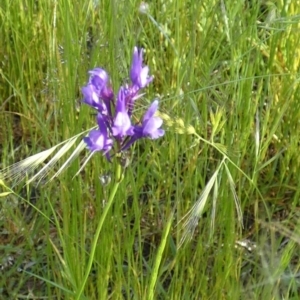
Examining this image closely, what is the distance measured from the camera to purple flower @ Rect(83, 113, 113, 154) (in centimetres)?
79

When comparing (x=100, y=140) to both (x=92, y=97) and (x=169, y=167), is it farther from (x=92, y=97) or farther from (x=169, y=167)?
(x=169, y=167)

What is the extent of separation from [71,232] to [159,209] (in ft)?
0.86

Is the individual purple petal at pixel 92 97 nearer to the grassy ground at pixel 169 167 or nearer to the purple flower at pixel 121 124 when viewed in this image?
the purple flower at pixel 121 124

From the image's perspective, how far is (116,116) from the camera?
0.79 metres

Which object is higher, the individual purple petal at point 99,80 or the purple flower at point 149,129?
the individual purple petal at point 99,80

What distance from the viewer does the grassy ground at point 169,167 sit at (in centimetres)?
112

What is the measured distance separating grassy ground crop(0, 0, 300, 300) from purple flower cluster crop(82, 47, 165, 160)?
0.34 feet

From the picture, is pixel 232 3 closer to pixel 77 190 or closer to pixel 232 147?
pixel 232 147

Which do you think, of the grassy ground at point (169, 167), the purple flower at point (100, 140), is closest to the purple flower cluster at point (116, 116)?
the purple flower at point (100, 140)

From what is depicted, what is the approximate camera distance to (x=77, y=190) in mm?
1167

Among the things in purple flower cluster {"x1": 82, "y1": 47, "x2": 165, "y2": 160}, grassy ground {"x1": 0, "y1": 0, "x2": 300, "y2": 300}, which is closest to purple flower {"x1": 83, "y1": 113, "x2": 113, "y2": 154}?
purple flower cluster {"x1": 82, "y1": 47, "x2": 165, "y2": 160}

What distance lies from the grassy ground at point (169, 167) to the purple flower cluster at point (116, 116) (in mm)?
104

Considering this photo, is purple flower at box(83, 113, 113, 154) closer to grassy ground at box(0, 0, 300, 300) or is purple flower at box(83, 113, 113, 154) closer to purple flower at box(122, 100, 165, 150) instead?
purple flower at box(122, 100, 165, 150)

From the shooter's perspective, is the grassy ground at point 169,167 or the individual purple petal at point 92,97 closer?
the individual purple petal at point 92,97
